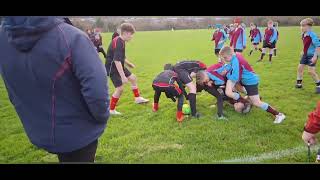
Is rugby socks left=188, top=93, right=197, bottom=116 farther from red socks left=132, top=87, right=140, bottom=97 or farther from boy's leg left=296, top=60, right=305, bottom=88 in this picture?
boy's leg left=296, top=60, right=305, bottom=88

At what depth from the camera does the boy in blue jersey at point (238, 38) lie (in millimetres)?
3070

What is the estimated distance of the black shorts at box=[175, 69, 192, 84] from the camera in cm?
321

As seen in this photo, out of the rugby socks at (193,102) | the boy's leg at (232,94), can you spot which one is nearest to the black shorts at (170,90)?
the rugby socks at (193,102)

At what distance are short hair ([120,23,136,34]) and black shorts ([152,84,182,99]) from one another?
51 centimetres

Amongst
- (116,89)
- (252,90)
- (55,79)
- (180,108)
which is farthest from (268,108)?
(55,79)

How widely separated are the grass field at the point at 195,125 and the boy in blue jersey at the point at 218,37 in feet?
0.17

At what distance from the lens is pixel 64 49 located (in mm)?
2162

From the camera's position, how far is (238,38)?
3.14 metres

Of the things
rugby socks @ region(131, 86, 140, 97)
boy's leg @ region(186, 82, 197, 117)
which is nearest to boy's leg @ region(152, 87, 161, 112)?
rugby socks @ region(131, 86, 140, 97)

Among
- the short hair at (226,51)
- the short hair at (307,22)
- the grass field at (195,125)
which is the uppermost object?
the short hair at (307,22)

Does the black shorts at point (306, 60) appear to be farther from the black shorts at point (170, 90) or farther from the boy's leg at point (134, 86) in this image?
the boy's leg at point (134, 86)
